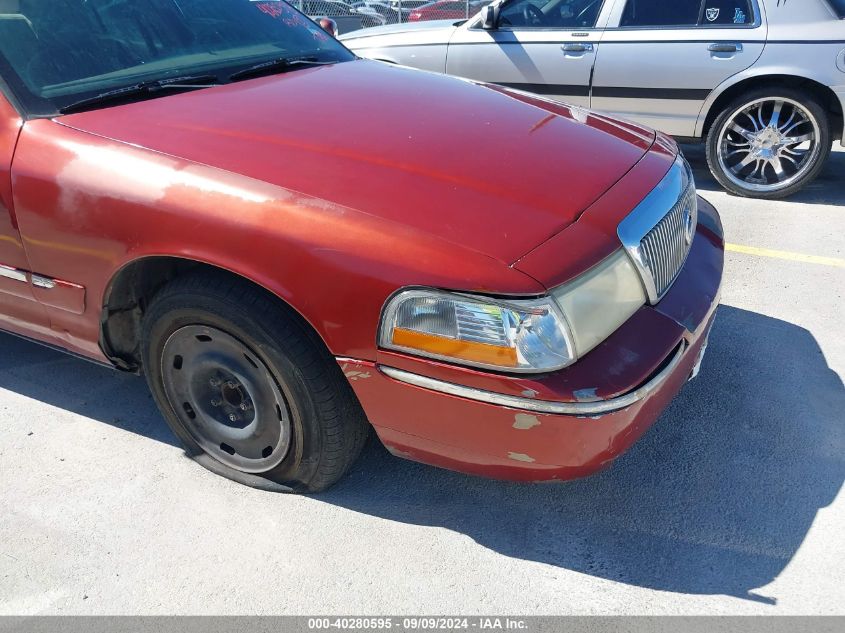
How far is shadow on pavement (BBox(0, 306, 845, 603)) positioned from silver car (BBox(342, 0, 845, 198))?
2.51 meters

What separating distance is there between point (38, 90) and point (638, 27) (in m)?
4.26

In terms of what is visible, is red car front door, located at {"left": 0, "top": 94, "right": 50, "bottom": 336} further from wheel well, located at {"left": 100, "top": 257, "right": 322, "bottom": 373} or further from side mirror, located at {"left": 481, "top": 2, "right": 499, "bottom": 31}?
side mirror, located at {"left": 481, "top": 2, "right": 499, "bottom": 31}

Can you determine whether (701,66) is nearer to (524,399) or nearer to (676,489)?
(676,489)

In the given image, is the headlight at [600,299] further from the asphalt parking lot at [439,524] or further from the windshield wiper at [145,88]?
the windshield wiper at [145,88]

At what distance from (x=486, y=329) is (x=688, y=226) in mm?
1131

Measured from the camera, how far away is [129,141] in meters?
2.25

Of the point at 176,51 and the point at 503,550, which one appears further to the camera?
the point at 176,51

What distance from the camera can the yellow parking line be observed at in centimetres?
416

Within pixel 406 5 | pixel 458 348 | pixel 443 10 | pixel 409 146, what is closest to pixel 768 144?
pixel 409 146

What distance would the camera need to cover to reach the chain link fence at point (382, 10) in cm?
1244

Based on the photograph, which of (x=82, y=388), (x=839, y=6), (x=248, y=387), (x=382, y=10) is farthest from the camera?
(x=382, y=10)

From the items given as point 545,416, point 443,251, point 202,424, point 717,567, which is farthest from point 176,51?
point 717,567

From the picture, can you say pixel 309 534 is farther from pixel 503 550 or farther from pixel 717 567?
pixel 717 567

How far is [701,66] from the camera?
5.10 meters
